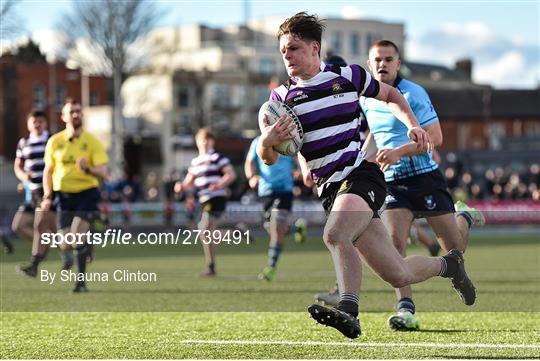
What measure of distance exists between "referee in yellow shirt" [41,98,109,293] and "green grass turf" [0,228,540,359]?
1.73ft

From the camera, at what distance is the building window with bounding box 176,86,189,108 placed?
94875mm

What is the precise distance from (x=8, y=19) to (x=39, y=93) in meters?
40.0

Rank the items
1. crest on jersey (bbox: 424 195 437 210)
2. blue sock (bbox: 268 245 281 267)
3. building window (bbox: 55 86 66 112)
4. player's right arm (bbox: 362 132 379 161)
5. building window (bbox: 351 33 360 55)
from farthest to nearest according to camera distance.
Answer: building window (bbox: 351 33 360 55) → building window (bbox: 55 86 66 112) → blue sock (bbox: 268 245 281 267) → crest on jersey (bbox: 424 195 437 210) → player's right arm (bbox: 362 132 379 161)

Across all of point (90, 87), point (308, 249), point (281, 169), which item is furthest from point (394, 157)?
point (90, 87)

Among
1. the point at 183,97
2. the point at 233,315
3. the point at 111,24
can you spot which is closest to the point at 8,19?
the point at 111,24

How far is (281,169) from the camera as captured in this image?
16875 millimetres

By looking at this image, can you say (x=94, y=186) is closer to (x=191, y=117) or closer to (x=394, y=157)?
(x=394, y=157)

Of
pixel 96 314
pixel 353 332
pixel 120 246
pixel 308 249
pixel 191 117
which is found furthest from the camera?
pixel 191 117

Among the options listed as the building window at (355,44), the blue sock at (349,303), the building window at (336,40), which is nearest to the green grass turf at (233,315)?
the blue sock at (349,303)

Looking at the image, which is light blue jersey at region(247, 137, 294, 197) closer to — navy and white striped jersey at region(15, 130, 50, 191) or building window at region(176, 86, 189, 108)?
navy and white striped jersey at region(15, 130, 50, 191)

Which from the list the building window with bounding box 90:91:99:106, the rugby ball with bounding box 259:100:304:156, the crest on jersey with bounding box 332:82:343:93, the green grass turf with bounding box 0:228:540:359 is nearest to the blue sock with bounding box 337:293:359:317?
the green grass turf with bounding box 0:228:540:359

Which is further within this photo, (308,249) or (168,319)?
(308,249)

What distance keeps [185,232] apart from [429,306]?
2.52 m

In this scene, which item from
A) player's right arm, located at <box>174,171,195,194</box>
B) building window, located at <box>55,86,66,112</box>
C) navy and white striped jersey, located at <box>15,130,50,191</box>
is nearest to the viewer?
navy and white striped jersey, located at <box>15,130,50,191</box>
